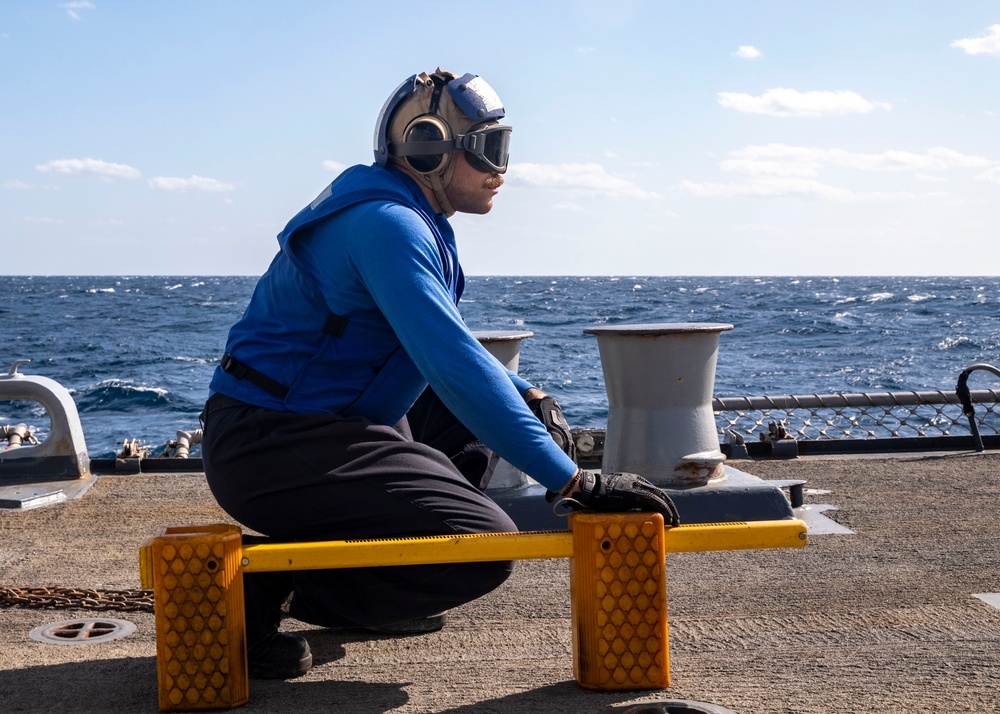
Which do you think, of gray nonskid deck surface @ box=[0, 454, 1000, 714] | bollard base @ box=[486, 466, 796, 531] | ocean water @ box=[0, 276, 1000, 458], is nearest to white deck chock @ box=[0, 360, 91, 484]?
gray nonskid deck surface @ box=[0, 454, 1000, 714]

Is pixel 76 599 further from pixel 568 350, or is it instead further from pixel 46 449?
pixel 568 350

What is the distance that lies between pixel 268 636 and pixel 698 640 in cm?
125

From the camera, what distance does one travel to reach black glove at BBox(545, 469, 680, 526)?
8.64 ft

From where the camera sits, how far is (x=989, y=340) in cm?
3875

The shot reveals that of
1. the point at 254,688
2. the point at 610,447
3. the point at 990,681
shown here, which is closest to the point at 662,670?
the point at 990,681

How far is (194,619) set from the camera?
258cm

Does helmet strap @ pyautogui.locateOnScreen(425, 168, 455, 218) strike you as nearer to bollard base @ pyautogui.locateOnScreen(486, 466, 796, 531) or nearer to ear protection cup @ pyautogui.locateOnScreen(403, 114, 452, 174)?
ear protection cup @ pyautogui.locateOnScreen(403, 114, 452, 174)

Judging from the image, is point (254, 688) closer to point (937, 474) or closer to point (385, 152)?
point (385, 152)

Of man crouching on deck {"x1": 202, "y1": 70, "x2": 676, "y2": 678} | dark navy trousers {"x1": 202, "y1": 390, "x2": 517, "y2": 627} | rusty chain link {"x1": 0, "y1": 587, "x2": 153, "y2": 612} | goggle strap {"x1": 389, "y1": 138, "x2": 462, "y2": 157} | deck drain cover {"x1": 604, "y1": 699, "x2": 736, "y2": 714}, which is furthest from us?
rusty chain link {"x1": 0, "y1": 587, "x2": 153, "y2": 612}

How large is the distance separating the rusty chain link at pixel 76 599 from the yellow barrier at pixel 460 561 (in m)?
1.02

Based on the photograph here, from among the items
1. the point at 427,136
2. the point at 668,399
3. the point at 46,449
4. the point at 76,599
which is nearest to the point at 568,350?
the point at 46,449

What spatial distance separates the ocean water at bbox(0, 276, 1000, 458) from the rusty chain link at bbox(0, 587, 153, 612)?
13298 millimetres

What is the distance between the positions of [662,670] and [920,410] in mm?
18654

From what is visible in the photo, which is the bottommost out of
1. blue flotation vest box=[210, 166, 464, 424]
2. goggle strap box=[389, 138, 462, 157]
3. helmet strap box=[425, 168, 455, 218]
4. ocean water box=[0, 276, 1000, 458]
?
ocean water box=[0, 276, 1000, 458]
